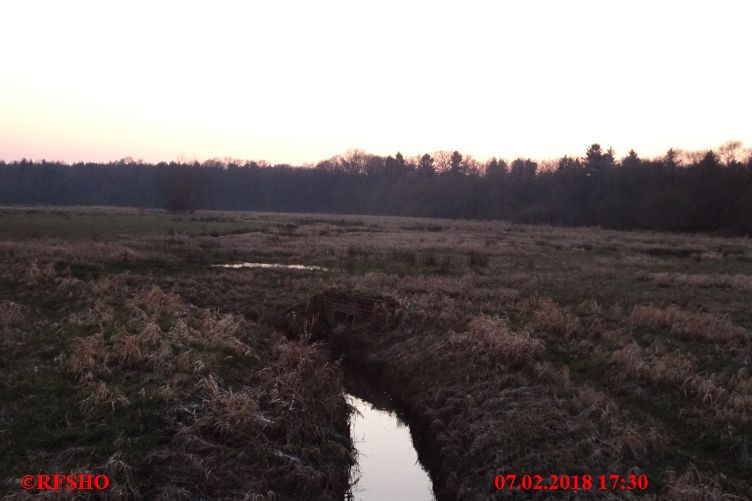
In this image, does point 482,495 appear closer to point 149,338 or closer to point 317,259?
point 149,338

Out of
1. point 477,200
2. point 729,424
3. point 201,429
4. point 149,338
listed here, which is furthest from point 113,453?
point 477,200

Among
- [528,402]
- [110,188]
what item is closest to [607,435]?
[528,402]

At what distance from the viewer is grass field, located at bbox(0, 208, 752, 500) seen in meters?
7.25

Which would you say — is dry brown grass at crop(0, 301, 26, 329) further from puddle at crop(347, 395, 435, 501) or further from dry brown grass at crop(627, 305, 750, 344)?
dry brown grass at crop(627, 305, 750, 344)

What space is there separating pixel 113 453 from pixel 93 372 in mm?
2767

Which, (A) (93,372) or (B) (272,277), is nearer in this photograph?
(A) (93,372)

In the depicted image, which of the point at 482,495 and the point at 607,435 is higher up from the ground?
the point at 607,435

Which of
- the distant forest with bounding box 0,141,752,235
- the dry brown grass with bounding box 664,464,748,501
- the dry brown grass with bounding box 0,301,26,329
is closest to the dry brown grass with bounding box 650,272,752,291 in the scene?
the dry brown grass with bounding box 664,464,748,501

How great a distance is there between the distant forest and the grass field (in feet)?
176

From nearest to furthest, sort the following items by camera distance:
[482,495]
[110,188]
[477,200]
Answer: [482,495]
[477,200]
[110,188]

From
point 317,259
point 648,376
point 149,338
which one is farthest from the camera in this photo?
point 317,259

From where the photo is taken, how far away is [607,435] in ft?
26.8

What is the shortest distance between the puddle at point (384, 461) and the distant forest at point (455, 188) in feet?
201
